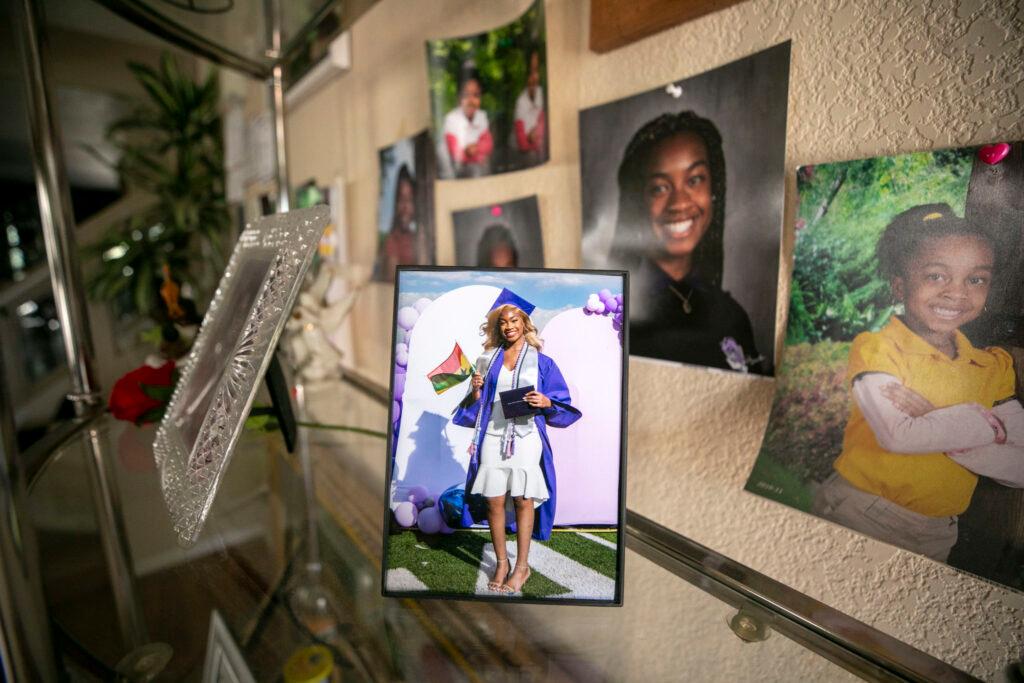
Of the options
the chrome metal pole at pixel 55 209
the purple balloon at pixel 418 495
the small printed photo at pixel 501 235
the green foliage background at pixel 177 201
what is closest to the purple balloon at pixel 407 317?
the purple balloon at pixel 418 495

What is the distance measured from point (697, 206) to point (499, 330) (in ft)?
0.80

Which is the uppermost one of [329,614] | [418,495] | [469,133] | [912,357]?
[469,133]

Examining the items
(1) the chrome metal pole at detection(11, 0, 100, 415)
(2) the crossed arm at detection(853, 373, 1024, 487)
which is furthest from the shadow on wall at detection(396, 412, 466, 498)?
(1) the chrome metal pole at detection(11, 0, 100, 415)

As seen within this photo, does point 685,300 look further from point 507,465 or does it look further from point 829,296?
point 507,465

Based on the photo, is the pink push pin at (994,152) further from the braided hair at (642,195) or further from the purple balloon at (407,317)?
the purple balloon at (407,317)

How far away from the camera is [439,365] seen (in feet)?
1.10

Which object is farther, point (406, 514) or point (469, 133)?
point (469, 133)

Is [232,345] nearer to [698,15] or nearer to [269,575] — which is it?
[269,575]

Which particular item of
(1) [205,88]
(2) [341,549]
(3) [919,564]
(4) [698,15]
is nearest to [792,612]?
(3) [919,564]

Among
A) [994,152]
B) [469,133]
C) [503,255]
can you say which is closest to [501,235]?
[503,255]

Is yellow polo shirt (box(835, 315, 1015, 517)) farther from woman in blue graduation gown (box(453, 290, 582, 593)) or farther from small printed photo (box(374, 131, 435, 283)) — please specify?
small printed photo (box(374, 131, 435, 283))

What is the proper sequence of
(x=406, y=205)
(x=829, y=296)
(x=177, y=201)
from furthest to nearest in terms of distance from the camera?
1. (x=177, y=201)
2. (x=406, y=205)
3. (x=829, y=296)

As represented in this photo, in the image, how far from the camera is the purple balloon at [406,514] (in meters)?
0.33

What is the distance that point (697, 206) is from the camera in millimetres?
435
